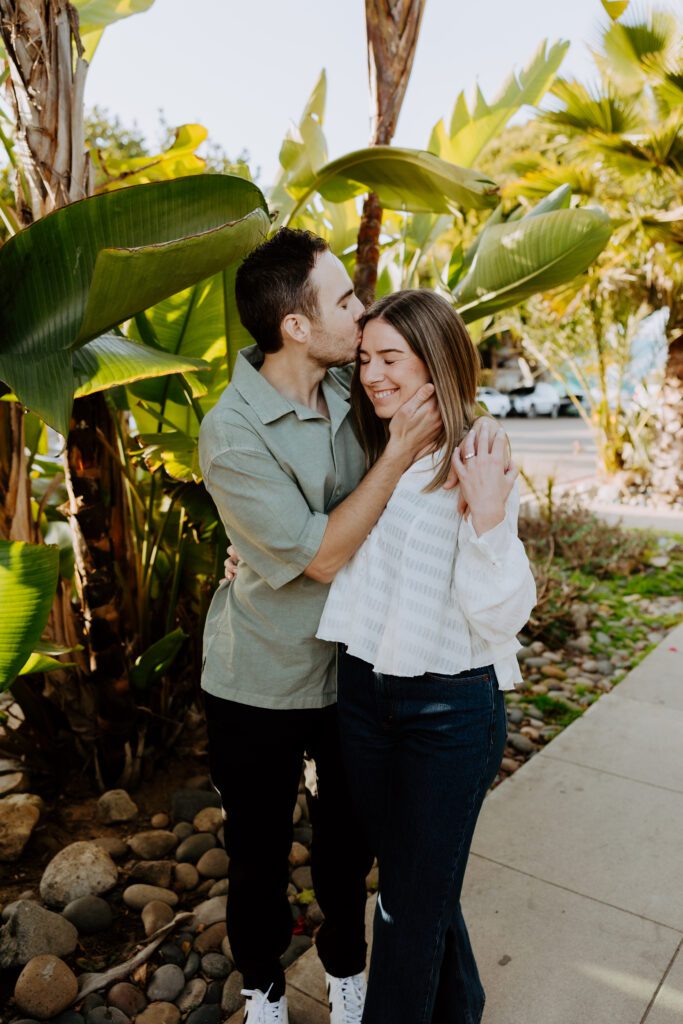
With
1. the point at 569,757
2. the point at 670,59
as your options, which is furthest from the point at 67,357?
the point at 670,59

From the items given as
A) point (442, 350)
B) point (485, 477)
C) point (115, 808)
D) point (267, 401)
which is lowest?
point (115, 808)

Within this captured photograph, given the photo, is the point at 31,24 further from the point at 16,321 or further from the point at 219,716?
the point at 219,716

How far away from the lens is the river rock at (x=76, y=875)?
2572 millimetres

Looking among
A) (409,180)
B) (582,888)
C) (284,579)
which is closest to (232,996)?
(582,888)

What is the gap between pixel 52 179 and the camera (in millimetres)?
2402

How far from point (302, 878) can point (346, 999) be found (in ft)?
2.47

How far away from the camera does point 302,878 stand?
283cm

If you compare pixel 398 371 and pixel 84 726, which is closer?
pixel 398 371

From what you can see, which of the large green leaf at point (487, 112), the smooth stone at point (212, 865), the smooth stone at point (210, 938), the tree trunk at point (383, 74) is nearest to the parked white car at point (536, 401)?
the large green leaf at point (487, 112)

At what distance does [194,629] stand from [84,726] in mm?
579

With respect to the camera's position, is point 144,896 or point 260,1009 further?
point 144,896

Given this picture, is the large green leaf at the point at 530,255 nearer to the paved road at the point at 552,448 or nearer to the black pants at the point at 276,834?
the black pants at the point at 276,834

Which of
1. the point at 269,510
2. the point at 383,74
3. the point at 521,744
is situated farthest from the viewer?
the point at 521,744

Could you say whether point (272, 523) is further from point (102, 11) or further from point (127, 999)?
point (102, 11)
